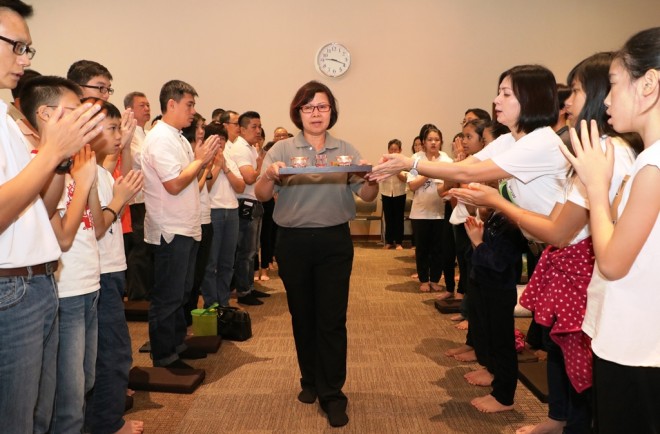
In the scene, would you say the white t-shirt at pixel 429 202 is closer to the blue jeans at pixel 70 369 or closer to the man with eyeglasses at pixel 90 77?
the man with eyeglasses at pixel 90 77

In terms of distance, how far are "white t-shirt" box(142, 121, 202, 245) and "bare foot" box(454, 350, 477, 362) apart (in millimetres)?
1927

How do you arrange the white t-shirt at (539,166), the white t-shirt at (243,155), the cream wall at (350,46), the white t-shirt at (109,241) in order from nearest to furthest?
the white t-shirt at (539,166) < the white t-shirt at (109,241) < the white t-shirt at (243,155) < the cream wall at (350,46)

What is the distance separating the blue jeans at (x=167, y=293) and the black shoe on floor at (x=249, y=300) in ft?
6.24

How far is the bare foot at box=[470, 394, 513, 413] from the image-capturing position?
118 inches

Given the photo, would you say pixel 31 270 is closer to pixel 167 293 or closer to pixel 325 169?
pixel 325 169

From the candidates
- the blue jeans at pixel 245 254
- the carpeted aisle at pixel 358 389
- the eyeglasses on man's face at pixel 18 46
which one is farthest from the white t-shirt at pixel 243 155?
the eyeglasses on man's face at pixel 18 46

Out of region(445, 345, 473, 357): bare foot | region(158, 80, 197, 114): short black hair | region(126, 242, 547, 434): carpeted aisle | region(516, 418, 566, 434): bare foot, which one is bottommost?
region(126, 242, 547, 434): carpeted aisle

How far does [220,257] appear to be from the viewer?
482cm

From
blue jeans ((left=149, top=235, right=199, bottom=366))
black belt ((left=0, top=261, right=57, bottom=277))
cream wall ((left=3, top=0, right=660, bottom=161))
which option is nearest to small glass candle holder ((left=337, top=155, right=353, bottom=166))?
blue jeans ((left=149, top=235, right=199, bottom=366))

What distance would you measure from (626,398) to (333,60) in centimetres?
859

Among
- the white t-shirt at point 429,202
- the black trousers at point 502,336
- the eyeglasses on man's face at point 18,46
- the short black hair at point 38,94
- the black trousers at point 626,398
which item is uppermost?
the eyeglasses on man's face at point 18,46

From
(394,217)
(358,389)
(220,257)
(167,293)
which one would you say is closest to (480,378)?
(358,389)

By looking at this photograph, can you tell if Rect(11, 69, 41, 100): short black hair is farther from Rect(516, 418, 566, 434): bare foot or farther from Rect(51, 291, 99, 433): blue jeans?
Rect(516, 418, 566, 434): bare foot

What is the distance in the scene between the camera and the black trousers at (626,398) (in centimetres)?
142
